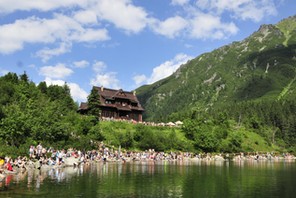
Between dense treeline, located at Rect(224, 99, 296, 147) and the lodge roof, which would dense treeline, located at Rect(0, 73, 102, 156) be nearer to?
the lodge roof

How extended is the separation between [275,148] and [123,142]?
80.7 metres

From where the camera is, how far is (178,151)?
10400 cm

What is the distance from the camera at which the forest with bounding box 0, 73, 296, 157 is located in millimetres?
65225

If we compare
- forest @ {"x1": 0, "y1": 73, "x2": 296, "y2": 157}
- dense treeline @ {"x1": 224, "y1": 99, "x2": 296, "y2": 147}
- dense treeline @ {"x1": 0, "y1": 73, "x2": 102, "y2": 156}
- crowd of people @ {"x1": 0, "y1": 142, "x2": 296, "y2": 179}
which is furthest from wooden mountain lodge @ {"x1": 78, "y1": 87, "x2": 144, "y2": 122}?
dense treeline @ {"x1": 224, "y1": 99, "x2": 296, "y2": 147}

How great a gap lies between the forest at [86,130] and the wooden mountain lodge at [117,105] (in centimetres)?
1142

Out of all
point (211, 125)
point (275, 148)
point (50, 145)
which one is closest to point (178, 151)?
point (211, 125)

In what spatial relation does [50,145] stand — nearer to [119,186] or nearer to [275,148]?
[119,186]

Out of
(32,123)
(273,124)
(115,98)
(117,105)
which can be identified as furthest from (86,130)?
(273,124)

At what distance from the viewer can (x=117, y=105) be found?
123125 mm

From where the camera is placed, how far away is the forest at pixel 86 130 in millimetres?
65225

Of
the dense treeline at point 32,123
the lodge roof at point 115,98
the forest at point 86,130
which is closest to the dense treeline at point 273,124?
the forest at point 86,130

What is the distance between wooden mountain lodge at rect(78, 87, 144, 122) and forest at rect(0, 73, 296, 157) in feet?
37.5

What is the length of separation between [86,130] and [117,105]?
33857 millimetres

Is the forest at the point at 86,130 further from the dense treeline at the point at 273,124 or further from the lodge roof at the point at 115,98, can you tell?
the lodge roof at the point at 115,98
